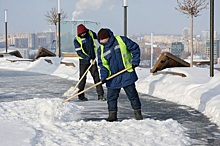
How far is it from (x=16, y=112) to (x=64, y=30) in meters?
18.1

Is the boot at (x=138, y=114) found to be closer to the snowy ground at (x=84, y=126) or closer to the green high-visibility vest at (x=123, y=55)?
the snowy ground at (x=84, y=126)

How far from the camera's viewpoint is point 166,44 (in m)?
19.1

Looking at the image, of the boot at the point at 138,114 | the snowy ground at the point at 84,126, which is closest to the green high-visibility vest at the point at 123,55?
the boot at the point at 138,114

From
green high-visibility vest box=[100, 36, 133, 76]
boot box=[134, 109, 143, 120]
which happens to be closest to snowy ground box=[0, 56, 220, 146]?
boot box=[134, 109, 143, 120]

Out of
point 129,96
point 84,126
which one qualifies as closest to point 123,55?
point 129,96

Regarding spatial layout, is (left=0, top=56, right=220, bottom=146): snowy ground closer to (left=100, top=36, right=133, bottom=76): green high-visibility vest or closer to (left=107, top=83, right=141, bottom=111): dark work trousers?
(left=107, top=83, right=141, bottom=111): dark work trousers

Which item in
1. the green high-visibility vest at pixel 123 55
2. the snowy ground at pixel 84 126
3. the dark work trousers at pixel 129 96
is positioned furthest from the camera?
the dark work trousers at pixel 129 96

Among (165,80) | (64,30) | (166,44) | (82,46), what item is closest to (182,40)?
(166,44)

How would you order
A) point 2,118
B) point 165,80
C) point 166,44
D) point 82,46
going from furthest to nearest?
point 166,44 → point 165,80 → point 82,46 → point 2,118

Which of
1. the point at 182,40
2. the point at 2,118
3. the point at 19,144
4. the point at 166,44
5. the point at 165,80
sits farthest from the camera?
the point at 182,40

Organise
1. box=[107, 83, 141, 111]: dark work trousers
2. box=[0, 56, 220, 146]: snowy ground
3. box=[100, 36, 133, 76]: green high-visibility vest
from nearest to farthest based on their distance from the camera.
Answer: box=[0, 56, 220, 146]: snowy ground, box=[100, 36, 133, 76]: green high-visibility vest, box=[107, 83, 141, 111]: dark work trousers

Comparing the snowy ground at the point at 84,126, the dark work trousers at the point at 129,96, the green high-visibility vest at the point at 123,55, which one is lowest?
the snowy ground at the point at 84,126

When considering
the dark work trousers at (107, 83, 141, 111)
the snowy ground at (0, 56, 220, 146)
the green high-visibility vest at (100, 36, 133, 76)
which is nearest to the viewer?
the snowy ground at (0, 56, 220, 146)

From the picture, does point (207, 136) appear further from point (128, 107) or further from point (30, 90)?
point (30, 90)
